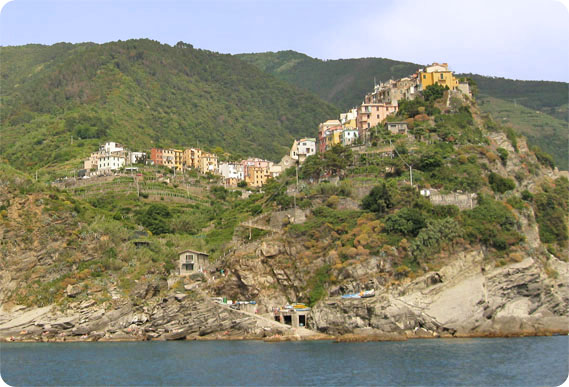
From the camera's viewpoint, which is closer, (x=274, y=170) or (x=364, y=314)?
(x=364, y=314)

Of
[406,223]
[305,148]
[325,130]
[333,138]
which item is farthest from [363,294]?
[305,148]

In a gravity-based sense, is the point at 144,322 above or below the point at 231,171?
below

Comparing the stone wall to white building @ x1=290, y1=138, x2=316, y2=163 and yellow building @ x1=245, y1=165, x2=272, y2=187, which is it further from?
yellow building @ x1=245, y1=165, x2=272, y2=187

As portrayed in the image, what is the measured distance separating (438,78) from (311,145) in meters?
20.0

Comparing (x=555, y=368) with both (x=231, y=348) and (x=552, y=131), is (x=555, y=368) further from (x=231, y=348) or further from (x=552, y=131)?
(x=552, y=131)

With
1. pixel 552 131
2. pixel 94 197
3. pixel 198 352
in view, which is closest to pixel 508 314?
pixel 198 352

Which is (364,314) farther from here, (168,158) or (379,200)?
(168,158)

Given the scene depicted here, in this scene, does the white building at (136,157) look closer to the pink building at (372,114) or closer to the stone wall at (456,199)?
the pink building at (372,114)

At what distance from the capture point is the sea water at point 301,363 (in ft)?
144

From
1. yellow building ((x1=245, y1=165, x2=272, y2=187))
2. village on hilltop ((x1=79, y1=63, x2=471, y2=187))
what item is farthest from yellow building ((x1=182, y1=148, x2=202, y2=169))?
yellow building ((x1=245, y1=165, x2=272, y2=187))

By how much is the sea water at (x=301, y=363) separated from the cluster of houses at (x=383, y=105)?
39021 mm

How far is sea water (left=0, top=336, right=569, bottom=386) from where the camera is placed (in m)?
43.9

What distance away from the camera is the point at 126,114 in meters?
153

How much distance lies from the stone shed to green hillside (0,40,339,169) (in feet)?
169
